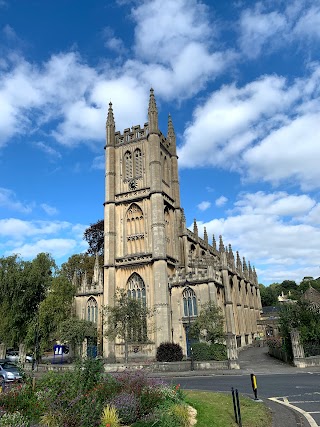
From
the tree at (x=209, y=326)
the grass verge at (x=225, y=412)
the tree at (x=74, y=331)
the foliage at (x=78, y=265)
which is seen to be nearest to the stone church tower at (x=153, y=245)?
the tree at (x=74, y=331)

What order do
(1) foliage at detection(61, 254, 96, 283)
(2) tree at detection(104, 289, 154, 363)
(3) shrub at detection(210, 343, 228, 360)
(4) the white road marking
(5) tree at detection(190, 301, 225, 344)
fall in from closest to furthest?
1. (4) the white road marking
2. (3) shrub at detection(210, 343, 228, 360)
3. (5) tree at detection(190, 301, 225, 344)
4. (2) tree at detection(104, 289, 154, 363)
5. (1) foliage at detection(61, 254, 96, 283)

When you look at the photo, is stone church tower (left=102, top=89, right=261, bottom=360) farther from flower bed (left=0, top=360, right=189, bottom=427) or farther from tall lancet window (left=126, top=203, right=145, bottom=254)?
flower bed (left=0, top=360, right=189, bottom=427)

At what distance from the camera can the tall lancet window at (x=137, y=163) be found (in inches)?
1714

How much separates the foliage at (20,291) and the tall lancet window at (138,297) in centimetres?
911

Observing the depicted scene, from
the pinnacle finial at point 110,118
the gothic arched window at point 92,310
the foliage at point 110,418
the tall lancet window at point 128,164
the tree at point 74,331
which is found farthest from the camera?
the pinnacle finial at point 110,118

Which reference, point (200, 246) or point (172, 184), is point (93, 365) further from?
point (200, 246)

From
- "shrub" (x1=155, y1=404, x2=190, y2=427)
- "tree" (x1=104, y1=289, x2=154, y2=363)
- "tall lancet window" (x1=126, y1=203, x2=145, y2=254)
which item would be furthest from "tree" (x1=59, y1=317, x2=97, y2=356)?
"shrub" (x1=155, y1=404, x2=190, y2=427)

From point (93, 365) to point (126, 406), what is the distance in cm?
151

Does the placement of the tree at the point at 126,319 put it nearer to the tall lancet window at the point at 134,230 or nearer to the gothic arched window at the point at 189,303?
the gothic arched window at the point at 189,303

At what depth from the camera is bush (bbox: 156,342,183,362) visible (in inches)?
1241

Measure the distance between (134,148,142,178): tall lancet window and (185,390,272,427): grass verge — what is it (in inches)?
1303

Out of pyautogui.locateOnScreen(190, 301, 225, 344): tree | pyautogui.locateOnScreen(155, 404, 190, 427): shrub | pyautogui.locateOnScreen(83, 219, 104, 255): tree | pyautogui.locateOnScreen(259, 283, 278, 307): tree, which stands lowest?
pyautogui.locateOnScreen(155, 404, 190, 427): shrub

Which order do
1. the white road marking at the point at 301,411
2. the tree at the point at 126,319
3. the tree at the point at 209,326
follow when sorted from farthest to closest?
the tree at the point at 126,319, the tree at the point at 209,326, the white road marking at the point at 301,411

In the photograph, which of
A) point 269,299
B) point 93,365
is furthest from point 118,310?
point 269,299
